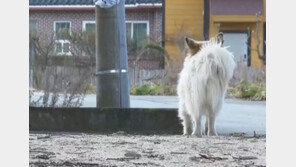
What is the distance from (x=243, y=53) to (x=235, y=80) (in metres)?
7.34

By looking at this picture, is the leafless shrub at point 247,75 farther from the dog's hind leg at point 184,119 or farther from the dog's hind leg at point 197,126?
the dog's hind leg at point 197,126

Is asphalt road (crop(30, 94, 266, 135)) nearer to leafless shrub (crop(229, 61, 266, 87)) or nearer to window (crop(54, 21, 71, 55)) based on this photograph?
window (crop(54, 21, 71, 55))

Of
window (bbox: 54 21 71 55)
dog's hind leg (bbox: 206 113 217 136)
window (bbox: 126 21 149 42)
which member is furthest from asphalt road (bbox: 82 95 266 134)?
window (bbox: 126 21 149 42)

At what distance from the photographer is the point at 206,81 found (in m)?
8.63

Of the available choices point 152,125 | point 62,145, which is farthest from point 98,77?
point 62,145

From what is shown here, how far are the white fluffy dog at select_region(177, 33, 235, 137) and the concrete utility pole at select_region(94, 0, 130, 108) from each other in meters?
1.58

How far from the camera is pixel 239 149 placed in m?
6.69

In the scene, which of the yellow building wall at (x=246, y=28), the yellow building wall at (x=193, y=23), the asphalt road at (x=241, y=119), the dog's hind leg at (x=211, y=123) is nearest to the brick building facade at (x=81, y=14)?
the yellow building wall at (x=193, y=23)

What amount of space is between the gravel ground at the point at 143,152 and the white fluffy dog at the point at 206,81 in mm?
1157

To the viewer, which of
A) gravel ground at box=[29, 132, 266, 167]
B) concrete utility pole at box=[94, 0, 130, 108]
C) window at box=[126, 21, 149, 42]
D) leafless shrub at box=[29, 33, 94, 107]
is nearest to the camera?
gravel ground at box=[29, 132, 266, 167]

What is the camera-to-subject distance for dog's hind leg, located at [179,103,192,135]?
9243 millimetres

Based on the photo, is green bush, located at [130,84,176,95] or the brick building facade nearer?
green bush, located at [130,84,176,95]

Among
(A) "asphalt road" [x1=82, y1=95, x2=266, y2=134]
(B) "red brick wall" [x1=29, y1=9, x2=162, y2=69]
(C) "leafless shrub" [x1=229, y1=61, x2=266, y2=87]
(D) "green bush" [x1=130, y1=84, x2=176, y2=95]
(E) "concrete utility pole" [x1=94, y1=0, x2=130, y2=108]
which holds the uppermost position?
(B) "red brick wall" [x1=29, y1=9, x2=162, y2=69]

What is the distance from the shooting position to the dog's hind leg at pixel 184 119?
9.24 meters
